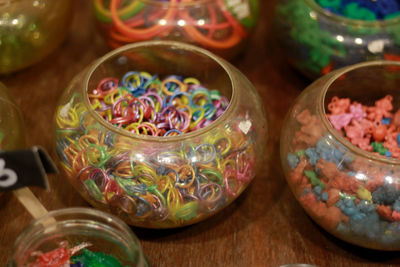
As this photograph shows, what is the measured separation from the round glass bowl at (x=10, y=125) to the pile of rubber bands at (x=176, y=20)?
343 mm

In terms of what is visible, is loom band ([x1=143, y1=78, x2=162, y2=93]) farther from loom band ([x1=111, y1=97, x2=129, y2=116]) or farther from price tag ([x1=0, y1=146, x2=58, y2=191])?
price tag ([x1=0, y1=146, x2=58, y2=191])

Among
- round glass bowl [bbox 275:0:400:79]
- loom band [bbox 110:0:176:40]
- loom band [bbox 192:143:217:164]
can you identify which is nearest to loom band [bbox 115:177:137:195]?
loom band [bbox 192:143:217:164]

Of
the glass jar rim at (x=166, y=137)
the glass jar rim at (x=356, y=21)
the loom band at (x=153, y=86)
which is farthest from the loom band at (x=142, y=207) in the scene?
the glass jar rim at (x=356, y=21)

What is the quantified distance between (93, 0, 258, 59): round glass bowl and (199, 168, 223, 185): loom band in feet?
1.39

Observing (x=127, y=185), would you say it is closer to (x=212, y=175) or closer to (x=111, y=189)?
(x=111, y=189)

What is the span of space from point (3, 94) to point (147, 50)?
304 millimetres

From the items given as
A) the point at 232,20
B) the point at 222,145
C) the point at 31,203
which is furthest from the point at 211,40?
the point at 31,203

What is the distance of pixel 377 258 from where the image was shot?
105 centimetres

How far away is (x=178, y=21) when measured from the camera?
1.26m

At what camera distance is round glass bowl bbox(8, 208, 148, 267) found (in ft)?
2.80

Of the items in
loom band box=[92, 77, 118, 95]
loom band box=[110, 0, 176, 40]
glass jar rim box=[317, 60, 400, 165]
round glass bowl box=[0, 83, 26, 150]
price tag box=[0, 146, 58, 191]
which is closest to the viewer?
price tag box=[0, 146, 58, 191]

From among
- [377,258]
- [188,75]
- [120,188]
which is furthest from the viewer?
[188,75]

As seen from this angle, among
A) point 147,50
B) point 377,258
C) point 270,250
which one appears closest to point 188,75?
point 147,50

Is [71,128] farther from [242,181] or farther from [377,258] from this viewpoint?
[377,258]
